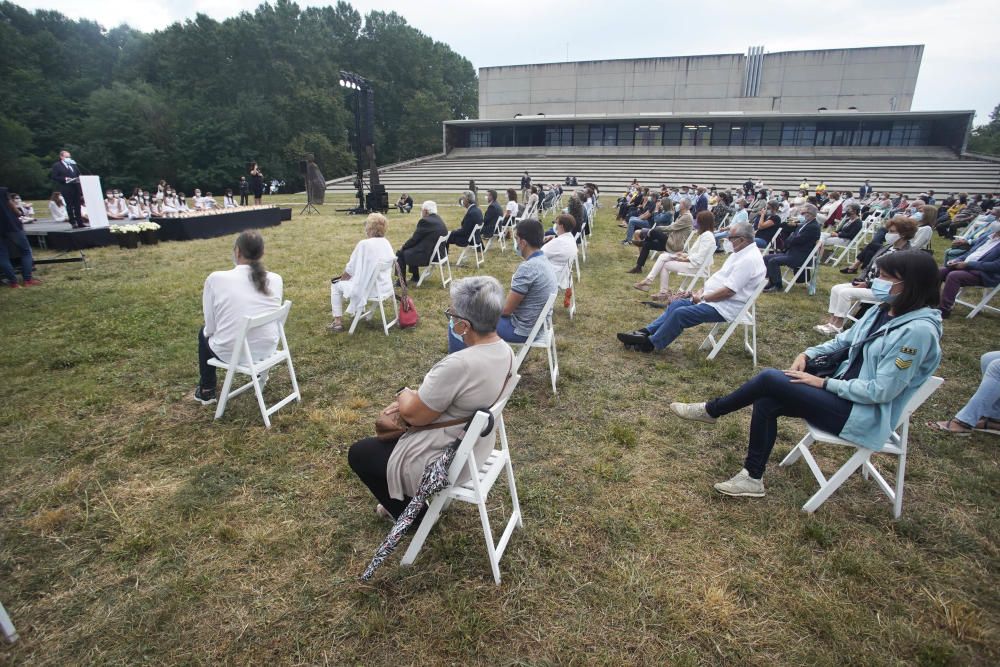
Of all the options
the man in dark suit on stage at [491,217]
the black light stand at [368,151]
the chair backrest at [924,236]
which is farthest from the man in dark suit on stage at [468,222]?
the black light stand at [368,151]

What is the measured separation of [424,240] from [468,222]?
2.07 metres

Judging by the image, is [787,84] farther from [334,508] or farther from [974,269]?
[334,508]

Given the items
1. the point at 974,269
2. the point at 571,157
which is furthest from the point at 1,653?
the point at 571,157

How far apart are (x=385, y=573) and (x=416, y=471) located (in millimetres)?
598

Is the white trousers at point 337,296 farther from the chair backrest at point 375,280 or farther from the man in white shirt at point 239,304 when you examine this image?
the man in white shirt at point 239,304

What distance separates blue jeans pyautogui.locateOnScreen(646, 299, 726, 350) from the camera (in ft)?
15.1

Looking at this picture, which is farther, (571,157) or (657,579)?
(571,157)

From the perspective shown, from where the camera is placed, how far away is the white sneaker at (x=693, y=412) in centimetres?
335

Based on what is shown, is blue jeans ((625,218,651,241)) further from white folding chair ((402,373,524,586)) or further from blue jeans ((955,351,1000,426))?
white folding chair ((402,373,524,586))

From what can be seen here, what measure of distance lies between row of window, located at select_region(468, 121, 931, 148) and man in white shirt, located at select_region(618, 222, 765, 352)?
38.4 meters

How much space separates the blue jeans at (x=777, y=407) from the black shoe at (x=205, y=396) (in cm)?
388

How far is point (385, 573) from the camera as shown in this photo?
7.31 feet

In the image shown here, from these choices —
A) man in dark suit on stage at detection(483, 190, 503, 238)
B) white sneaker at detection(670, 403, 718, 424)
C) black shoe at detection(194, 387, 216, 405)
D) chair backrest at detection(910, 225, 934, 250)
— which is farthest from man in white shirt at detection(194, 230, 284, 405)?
chair backrest at detection(910, 225, 934, 250)

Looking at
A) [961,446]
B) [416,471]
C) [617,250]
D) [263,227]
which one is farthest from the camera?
[263,227]
